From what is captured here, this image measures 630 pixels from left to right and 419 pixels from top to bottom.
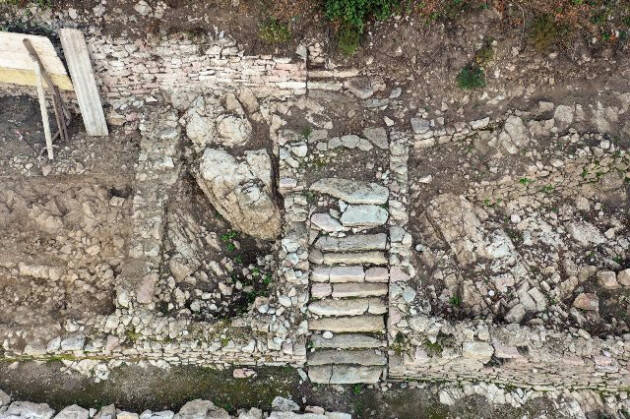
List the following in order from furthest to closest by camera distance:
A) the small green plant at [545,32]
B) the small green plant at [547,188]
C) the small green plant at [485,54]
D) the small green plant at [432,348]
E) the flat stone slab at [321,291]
A: 1. the small green plant at [547,188]
2. the small green plant at [485,54]
3. the small green plant at [545,32]
4. the flat stone slab at [321,291]
5. the small green plant at [432,348]

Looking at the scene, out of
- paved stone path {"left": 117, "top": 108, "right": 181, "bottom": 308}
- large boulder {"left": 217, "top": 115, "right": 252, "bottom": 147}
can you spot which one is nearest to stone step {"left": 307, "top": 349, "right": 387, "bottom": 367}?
paved stone path {"left": 117, "top": 108, "right": 181, "bottom": 308}

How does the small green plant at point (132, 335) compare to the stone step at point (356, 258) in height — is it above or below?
below

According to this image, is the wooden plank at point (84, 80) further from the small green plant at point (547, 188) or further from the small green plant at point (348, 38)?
the small green plant at point (547, 188)

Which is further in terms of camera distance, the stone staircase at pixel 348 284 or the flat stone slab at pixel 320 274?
the flat stone slab at pixel 320 274

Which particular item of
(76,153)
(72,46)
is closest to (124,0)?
(72,46)

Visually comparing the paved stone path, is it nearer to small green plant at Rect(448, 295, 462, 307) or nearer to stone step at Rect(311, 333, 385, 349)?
stone step at Rect(311, 333, 385, 349)

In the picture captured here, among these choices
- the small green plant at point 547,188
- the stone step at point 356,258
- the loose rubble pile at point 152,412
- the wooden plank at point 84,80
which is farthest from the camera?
the small green plant at point 547,188

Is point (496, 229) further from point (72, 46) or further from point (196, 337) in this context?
point (72, 46)

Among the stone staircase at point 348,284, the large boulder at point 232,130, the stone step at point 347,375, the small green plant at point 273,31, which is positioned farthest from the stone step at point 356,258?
the small green plant at point 273,31
